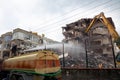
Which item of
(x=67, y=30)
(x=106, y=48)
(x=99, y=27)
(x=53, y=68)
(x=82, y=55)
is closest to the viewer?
(x=53, y=68)

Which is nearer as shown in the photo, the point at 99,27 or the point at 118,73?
the point at 118,73

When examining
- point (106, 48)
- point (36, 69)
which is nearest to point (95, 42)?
point (106, 48)

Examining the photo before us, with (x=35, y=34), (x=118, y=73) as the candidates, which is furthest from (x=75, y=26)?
(x=118, y=73)

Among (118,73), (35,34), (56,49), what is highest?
(35,34)

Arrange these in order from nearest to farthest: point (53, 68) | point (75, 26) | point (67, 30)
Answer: point (53, 68), point (75, 26), point (67, 30)

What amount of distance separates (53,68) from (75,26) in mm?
41599

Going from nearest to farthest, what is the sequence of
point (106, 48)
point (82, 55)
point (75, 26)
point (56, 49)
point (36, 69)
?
point (36, 69) < point (82, 55) < point (56, 49) < point (106, 48) < point (75, 26)

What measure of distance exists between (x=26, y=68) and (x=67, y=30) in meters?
45.0

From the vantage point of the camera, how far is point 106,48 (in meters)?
39.9

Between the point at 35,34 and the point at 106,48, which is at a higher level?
the point at 35,34

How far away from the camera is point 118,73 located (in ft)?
35.6

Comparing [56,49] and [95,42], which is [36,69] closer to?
[56,49]

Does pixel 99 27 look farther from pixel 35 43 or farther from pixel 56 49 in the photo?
pixel 35 43

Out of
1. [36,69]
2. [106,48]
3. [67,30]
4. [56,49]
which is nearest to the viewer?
[36,69]
